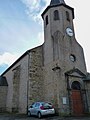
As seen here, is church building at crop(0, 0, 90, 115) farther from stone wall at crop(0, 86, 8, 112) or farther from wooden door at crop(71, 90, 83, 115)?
stone wall at crop(0, 86, 8, 112)

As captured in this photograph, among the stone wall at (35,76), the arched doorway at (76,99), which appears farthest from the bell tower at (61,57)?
the stone wall at (35,76)

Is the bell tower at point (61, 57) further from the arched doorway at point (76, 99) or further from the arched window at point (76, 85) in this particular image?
the arched doorway at point (76, 99)

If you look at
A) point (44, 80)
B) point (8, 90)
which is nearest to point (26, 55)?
point (44, 80)

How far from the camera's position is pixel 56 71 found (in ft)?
57.1

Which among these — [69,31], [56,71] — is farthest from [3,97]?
[69,31]

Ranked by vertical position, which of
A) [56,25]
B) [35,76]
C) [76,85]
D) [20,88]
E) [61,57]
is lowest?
[20,88]

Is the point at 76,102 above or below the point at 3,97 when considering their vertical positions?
below

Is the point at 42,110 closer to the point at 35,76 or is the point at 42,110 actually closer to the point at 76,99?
the point at 76,99

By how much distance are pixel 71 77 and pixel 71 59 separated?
8.48ft

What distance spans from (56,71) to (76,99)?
3916 millimetres

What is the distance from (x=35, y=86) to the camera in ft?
62.6

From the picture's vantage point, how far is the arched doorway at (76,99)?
1689 cm

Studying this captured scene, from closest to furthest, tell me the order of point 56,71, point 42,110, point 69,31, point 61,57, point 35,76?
point 42,110
point 56,71
point 61,57
point 35,76
point 69,31

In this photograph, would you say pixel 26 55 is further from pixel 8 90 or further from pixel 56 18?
pixel 8 90
